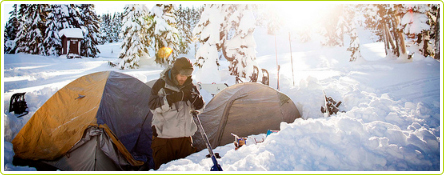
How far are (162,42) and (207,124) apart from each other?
17.3m

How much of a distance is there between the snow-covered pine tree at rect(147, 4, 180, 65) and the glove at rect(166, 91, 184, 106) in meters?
18.0

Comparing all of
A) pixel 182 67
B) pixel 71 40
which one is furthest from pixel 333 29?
pixel 71 40

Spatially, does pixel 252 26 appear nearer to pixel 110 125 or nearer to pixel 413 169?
pixel 110 125

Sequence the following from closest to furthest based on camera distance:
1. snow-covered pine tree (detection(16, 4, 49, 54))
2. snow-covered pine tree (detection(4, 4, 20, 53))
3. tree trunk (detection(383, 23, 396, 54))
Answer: tree trunk (detection(383, 23, 396, 54))
snow-covered pine tree (detection(16, 4, 49, 54))
snow-covered pine tree (detection(4, 4, 20, 53))

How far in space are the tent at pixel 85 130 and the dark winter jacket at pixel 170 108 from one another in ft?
4.26

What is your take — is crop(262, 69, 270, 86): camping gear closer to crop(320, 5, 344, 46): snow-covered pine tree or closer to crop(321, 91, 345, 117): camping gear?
crop(321, 91, 345, 117): camping gear

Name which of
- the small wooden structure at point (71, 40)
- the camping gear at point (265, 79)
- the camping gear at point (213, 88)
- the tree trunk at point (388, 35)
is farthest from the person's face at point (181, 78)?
the small wooden structure at point (71, 40)

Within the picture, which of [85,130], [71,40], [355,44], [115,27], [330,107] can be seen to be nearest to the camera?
[85,130]

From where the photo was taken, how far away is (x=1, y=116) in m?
3.53

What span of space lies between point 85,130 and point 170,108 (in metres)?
1.81

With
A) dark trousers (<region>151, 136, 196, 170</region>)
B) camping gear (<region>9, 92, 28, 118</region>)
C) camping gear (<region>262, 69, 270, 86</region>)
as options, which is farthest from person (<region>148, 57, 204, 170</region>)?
camping gear (<region>262, 69, 270, 86</region>)

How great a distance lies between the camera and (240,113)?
4914 mm

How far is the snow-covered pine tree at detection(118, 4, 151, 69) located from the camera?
1930cm

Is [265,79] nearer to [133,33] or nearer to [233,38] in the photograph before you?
[233,38]
